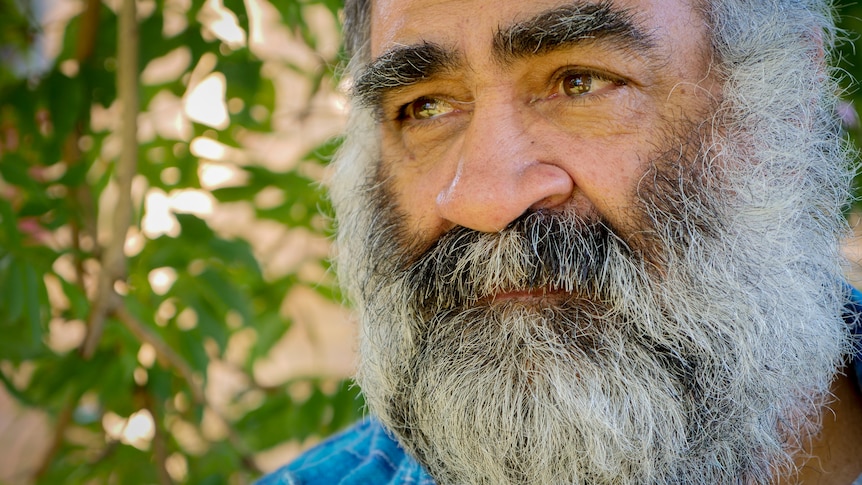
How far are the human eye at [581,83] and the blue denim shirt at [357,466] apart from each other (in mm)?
746

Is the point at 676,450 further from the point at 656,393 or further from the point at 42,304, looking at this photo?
the point at 42,304

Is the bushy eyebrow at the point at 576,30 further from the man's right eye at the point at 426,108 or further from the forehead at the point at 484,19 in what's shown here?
the man's right eye at the point at 426,108

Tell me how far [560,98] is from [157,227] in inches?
38.6

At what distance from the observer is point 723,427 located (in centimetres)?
120

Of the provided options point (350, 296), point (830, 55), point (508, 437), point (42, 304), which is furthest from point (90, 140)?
point (830, 55)

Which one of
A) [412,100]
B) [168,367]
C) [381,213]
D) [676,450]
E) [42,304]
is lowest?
[168,367]

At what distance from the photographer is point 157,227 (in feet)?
5.96

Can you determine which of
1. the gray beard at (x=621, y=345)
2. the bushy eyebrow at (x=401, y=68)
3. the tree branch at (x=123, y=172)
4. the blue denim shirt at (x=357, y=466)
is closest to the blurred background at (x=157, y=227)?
the tree branch at (x=123, y=172)

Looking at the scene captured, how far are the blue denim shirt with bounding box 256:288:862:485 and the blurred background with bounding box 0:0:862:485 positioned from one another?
0.16 m

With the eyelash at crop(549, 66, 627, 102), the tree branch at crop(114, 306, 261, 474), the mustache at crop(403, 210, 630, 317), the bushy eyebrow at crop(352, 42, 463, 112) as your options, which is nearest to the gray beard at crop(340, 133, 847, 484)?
the mustache at crop(403, 210, 630, 317)

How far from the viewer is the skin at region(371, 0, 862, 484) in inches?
45.7

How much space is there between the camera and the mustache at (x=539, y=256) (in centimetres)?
113

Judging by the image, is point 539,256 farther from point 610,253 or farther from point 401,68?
point 401,68

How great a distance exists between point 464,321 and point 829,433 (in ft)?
2.06
